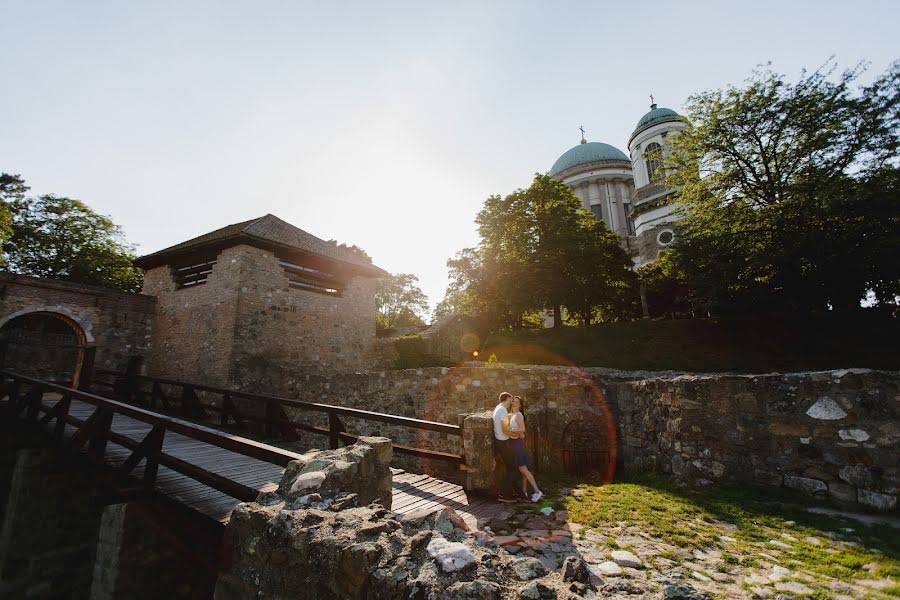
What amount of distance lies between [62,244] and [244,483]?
32307 millimetres

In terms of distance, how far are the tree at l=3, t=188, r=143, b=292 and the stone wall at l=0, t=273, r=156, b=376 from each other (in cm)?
1505

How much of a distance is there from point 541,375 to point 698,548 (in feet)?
16.5

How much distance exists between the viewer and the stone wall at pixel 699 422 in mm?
4633

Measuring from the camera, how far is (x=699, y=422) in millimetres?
6188

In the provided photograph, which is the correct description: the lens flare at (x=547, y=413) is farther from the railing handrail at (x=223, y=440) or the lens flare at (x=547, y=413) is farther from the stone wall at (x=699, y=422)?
the railing handrail at (x=223, y=440)

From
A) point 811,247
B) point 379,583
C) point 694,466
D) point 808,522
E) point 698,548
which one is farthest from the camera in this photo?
point 811,247

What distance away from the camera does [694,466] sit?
6.12 metres

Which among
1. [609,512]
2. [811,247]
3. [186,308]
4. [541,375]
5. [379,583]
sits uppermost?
[811,247]

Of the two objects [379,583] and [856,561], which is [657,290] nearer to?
[856,561]

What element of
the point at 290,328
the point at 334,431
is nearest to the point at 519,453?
the point at 334,431

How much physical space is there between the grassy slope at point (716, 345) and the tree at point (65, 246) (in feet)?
90.0

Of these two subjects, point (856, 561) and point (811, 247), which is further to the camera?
point (811, 247)

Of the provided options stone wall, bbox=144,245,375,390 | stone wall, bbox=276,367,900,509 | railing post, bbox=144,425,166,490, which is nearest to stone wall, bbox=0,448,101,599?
railing post, bbox=144,425,166,490

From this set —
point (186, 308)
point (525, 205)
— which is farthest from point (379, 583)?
point (525, 205)
